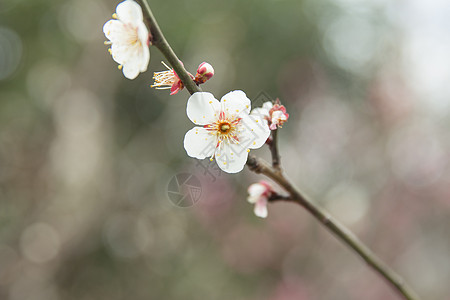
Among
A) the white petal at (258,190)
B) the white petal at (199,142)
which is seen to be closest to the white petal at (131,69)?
the white petal at (199,142)

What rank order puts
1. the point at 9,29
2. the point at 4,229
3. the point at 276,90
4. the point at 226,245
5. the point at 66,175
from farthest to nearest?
the point at 9,29, the point at 276,90, the point at 66,175, the point at 4,229, the point at 226,245

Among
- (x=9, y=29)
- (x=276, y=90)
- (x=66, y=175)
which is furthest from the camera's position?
(x=9, y=29)

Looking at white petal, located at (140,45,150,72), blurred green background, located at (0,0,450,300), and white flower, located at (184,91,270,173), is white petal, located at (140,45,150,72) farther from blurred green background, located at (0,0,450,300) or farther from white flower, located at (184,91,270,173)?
blurred green background, located at (0,0,450,300)

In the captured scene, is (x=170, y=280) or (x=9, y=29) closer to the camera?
(x=170, y=280)

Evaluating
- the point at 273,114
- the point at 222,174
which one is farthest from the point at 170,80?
the point at 222,174

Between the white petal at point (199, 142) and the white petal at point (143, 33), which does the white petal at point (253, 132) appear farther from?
the white petal at point (143, 33)

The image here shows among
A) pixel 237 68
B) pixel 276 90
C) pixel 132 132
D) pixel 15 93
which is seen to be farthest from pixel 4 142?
pixel 276 90

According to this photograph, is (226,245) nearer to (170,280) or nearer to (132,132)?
(170,280)
